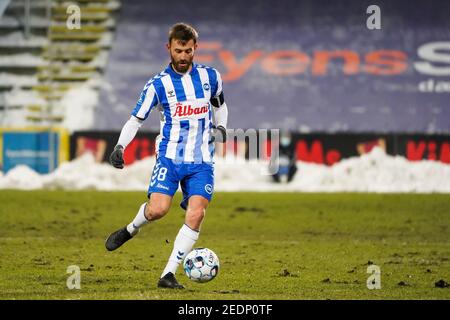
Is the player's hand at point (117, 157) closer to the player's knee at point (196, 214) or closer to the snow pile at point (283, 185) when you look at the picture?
the player's knee at point (196, 214)

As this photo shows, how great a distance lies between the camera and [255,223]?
597 inches

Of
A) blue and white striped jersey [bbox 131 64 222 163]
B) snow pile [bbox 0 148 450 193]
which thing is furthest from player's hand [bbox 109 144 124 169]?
snow pile [bbox 0 148 450 193]

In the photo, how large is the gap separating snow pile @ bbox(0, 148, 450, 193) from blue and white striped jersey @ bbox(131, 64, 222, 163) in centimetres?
1226

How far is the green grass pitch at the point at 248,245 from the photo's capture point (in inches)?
319

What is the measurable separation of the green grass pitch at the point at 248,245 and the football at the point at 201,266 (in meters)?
0.12

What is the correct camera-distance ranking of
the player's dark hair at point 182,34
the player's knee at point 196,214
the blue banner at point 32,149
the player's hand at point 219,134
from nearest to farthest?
the player's dark hair at point 182,34 → the player's knee at point 196,214 → the player's hand at point 219,134 → the blue banner at point 32,149

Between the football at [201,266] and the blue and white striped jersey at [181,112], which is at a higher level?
the blue and white striped jersey at [181,112]

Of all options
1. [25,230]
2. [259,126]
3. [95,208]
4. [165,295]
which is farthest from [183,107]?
[259,126]

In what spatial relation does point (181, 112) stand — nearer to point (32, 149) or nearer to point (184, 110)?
point (184, 110)

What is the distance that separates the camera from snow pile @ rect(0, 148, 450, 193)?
20.1 m

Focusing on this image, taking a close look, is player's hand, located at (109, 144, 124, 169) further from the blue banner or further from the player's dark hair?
the blue banner

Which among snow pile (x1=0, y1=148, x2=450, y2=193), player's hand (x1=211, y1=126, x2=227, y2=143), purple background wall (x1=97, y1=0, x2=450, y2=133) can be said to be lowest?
player's hand (x1=211, y1=126, x2=227, y2=143)

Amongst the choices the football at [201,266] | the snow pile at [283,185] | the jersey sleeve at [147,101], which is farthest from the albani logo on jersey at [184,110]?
the snow pile at [283,185]

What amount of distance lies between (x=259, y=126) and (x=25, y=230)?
31.6 ft
